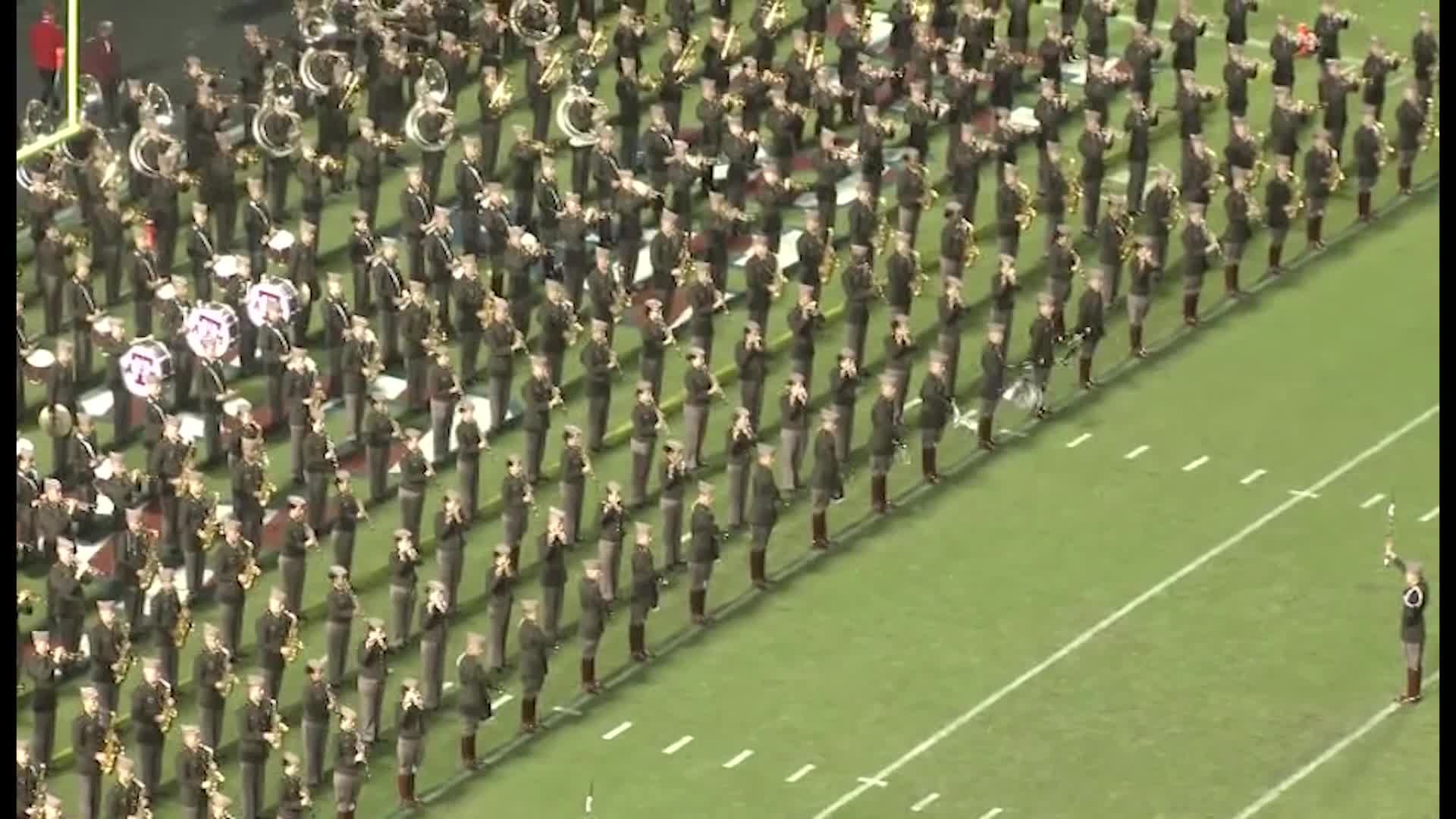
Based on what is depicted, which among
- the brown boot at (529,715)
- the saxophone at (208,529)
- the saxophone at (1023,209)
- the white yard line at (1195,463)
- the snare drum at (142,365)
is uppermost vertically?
the snare drum at (142,365)

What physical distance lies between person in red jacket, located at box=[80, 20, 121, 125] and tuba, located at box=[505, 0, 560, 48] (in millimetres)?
4619

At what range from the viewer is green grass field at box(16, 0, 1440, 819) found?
46.3 meters

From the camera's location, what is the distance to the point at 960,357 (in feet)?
177

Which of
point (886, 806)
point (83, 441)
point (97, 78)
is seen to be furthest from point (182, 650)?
point (97, 78)

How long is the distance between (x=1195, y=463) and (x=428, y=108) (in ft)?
30.7

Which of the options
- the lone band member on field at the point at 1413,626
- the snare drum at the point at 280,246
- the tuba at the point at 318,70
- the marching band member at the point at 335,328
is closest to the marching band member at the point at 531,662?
the marching band member at the point at 335,328

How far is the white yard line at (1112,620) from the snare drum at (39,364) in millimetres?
10013

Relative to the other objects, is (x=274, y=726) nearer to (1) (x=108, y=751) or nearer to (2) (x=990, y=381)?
(1) (x=108, y=751)

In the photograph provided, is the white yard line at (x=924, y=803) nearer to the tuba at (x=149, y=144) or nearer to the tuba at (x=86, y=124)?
the tuba at (x=86, y=124)

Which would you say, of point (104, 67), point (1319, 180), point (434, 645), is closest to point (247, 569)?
point (434, 645)

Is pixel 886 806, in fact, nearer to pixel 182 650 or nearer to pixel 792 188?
pixel 182 650

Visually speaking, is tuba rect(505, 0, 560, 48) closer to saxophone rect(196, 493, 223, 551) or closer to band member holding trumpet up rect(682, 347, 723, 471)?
band member holding trumpet up rect(682, 347, 723, 471)

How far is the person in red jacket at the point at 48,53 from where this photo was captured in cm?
4859

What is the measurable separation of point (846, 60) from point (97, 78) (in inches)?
324
